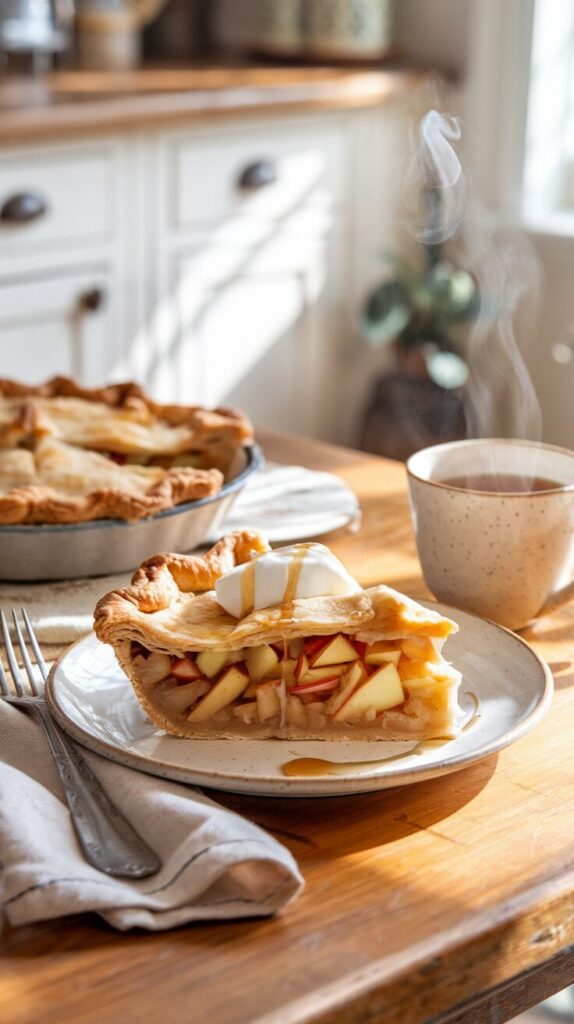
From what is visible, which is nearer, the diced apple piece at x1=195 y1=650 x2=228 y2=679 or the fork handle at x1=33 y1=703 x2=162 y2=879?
the fork handle at x1=33 y1=703 x2=162 y2=879

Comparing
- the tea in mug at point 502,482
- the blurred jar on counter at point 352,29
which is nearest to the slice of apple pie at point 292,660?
the tea in mug at point 502,482

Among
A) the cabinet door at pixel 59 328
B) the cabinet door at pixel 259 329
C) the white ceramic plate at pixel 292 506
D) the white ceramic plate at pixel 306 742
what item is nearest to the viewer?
the white ceramic plate at pixel 306 742

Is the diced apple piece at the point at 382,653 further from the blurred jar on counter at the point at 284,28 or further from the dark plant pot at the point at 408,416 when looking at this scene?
the blurred jar on counter at the point at 284,28

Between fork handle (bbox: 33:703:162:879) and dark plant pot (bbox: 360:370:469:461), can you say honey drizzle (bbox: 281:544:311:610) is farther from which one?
dark plant pot (bbox: 360:370:469:461)

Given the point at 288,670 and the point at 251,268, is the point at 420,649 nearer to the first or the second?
the point at 288,670

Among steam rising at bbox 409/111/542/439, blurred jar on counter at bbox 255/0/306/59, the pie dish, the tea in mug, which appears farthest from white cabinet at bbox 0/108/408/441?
the tea in mug

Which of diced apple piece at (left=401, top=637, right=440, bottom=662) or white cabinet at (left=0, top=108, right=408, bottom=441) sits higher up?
diced apple piece at (left=401, top=637, right=440, bottom=662)
